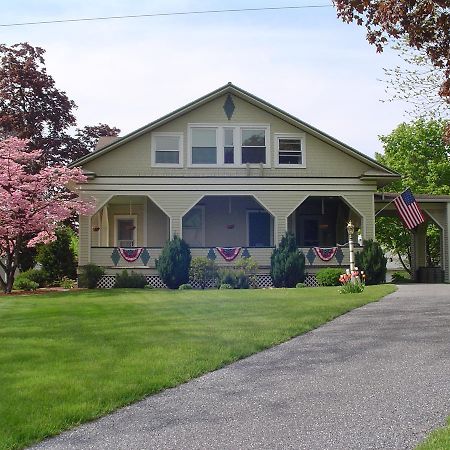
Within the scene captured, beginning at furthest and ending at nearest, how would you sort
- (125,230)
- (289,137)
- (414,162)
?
(414,162)
(125,230)
(289,137)

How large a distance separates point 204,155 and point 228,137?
3.91ft

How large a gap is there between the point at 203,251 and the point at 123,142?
5.11m

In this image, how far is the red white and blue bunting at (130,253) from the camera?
77.9 ft

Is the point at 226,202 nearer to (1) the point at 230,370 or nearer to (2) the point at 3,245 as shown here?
(2) the point at 3,245

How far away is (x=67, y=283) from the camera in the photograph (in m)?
24.1

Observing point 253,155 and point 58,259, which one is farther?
point 58,259

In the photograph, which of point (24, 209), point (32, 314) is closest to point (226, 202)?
point (24, 209)

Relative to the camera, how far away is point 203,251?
24.0 meters

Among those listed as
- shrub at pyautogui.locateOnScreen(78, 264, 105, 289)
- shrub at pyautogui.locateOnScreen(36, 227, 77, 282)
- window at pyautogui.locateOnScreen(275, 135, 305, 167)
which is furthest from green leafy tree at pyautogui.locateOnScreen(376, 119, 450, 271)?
shrub at pyautogui.locateOnScreen(78, 264, 105, 289)

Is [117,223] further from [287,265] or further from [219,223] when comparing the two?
[287,265]

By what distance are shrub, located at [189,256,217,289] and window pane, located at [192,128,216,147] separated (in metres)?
4.67

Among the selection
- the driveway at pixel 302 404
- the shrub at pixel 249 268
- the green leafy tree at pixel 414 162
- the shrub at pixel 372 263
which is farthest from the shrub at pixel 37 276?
the green leafy tree at pixel 414 162

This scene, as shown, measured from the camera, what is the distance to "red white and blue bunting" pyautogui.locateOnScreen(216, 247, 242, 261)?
23.8 metres

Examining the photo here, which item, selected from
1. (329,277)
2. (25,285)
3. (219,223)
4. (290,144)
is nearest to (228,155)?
(290,144)
